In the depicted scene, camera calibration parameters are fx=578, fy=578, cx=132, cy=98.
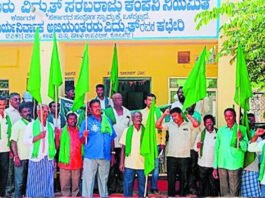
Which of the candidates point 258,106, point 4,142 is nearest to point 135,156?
point 4,142

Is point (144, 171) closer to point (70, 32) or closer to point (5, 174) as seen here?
point (5, 174)

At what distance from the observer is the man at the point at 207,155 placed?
9.42 m

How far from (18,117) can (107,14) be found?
8.76 feet

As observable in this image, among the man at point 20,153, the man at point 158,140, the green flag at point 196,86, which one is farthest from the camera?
the man at point 158,140

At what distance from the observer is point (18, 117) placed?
33.5 ft

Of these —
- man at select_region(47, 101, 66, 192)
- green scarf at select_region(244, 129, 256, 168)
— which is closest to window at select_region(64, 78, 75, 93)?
man at select_region(47, 101, 66, 192)

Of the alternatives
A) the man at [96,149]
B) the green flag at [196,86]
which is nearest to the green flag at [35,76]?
the man at [96,149]

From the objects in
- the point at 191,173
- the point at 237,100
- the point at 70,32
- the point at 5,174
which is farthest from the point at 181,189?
the point at 70,32

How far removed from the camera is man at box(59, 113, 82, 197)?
9391 millimetres

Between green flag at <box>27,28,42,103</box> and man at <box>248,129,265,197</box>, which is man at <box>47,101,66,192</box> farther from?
man at <box>248,129,265,197</box>

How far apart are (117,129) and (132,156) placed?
0.88 meters

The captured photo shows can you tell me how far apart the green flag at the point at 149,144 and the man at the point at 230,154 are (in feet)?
3.28

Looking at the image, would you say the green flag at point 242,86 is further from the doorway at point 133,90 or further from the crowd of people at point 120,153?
→ the doorway at point 133,90

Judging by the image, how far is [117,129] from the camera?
33.4ft
